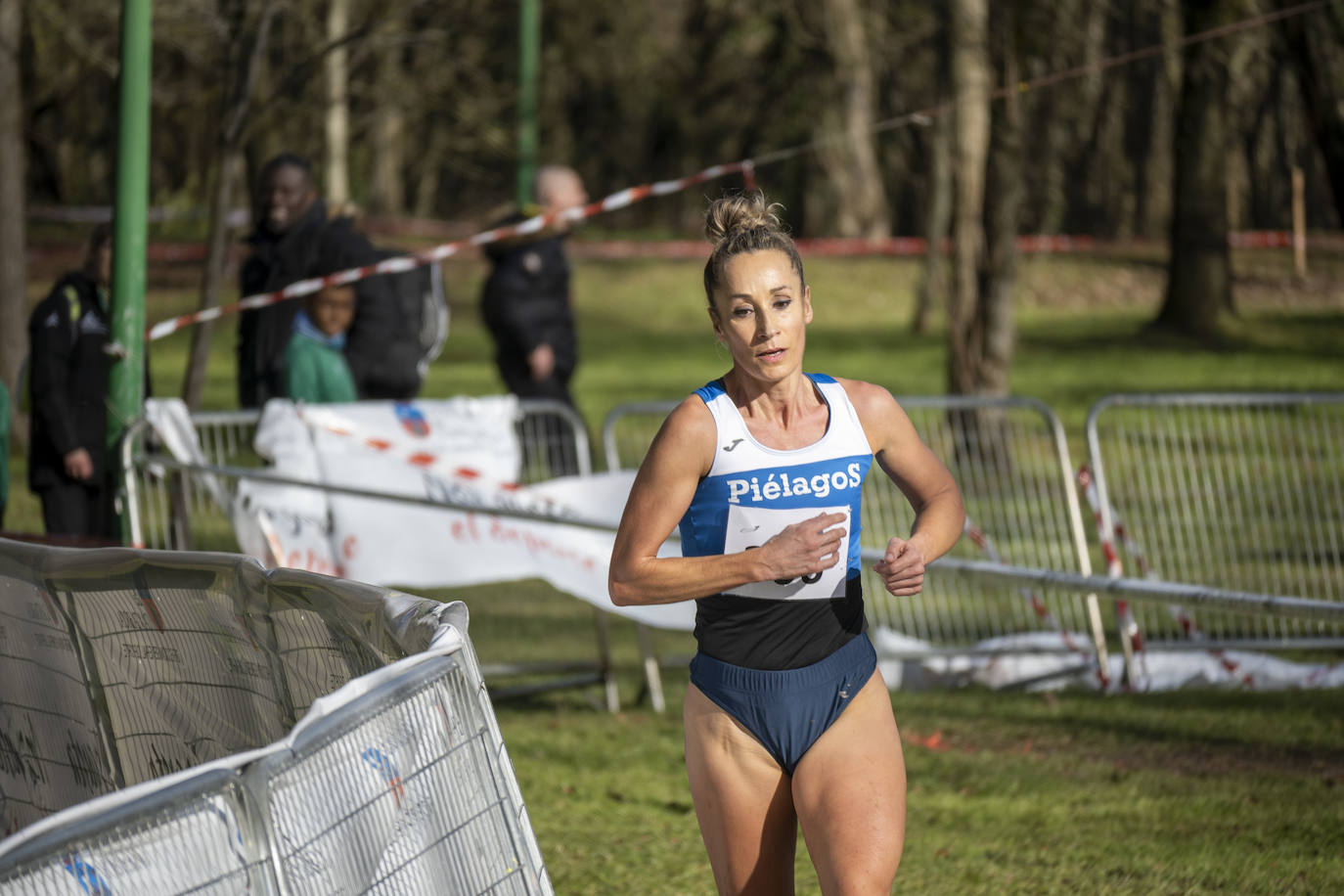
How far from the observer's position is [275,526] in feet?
22.4

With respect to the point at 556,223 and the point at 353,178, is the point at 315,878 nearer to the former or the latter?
the point at 556,223

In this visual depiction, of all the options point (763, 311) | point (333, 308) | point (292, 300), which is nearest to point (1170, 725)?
point (763, 311)

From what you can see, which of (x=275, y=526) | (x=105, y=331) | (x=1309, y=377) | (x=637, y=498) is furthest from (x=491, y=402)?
(x=1309, y=377)

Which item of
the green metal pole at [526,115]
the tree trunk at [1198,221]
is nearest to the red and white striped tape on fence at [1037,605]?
the green metal pole at [526,115]

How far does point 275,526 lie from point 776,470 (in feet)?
13.4

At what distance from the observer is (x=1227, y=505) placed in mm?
7762

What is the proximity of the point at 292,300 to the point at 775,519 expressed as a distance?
19.4ft

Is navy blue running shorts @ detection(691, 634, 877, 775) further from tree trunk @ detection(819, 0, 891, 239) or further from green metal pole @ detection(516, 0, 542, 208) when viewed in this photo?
tree trunk @ detection(819, 0, 891, 239)

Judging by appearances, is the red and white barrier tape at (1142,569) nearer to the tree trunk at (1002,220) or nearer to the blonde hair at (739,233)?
the blonde hair at (739,233)

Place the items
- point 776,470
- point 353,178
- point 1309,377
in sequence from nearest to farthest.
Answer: point 776,470 < point 1309,377 < point 353,178

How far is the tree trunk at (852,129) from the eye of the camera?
33.6m

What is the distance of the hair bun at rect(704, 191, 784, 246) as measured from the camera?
3.32 meters

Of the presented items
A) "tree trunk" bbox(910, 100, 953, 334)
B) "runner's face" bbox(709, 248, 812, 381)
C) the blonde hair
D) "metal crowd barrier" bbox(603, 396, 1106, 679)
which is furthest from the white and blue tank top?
"tree trunk" bbox(910, 100, 953, 334)

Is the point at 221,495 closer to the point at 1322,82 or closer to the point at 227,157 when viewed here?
the point at 227,157
